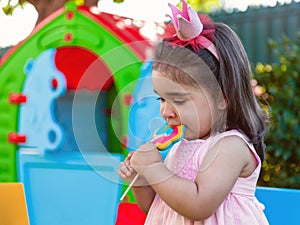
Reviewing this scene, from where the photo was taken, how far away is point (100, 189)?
11.1ft

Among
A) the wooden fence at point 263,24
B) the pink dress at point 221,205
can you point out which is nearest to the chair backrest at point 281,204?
the pink dress at point 221,205

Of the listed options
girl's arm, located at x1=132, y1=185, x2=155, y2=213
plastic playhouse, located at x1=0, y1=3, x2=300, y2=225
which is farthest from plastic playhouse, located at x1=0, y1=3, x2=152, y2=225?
girl's arm, located at x1=132, y1=185, x2=155, y2=213

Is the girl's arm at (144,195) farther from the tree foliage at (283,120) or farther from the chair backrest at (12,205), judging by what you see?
the tree foliage at (283,120)

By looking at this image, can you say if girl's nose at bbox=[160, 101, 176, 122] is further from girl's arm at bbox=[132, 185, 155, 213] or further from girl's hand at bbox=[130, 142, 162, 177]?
girl's arm at bbox=[132, 185, 155, 213]

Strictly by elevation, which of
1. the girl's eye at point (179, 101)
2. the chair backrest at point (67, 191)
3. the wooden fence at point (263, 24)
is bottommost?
the chair backrest at point (67, 191)

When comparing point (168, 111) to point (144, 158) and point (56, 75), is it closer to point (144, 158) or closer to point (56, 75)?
point (144, 158)

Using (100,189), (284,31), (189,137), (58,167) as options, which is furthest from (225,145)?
(284,31)

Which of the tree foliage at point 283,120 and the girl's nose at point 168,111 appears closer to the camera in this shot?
the girl's nose at point 168,111

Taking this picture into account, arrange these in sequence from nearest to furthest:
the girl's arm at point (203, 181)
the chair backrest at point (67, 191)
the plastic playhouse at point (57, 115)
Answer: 1. the girl's arm at point (203, 181)
2. the chair backrest at point (67, 191)
3. the plastic playhouse at point (57, 115)

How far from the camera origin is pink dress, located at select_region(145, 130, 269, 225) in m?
1.50

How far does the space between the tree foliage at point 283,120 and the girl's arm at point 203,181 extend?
223 centimetres

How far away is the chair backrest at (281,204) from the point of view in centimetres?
179

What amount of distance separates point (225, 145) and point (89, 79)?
1.15ft

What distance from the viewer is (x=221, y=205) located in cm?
150
